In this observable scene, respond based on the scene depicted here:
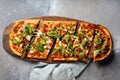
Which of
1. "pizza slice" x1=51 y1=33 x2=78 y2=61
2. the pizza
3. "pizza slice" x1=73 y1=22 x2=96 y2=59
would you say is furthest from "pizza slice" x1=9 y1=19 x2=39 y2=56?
"pizza slice" x1=73 y1=22 x2=96 y2=59

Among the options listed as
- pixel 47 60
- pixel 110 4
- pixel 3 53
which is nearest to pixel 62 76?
pixel 47 60

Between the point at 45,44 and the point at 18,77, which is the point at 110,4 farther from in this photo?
the point at 18,77

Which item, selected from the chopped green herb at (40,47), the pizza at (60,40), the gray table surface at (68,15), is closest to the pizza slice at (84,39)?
the pizza at (60,40)

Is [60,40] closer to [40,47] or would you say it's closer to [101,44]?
[40,47]

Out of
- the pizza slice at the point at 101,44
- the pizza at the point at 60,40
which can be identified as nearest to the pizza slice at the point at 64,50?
the pizza at the point at 60,40

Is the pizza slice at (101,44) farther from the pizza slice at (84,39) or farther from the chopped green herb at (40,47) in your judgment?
the chopped green herb at (40,47)

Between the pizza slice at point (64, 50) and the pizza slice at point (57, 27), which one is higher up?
the pizza slice at point (57, 27)
